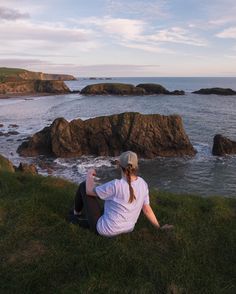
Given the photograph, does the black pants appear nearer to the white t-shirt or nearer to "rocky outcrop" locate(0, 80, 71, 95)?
the white t-shirt

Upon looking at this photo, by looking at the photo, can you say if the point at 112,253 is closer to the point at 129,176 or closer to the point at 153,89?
the point at 129,176

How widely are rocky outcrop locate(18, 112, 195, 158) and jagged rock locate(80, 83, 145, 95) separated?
253ft

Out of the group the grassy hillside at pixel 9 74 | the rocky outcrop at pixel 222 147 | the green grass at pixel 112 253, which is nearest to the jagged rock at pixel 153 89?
the grassy hillside at pixel 9 74

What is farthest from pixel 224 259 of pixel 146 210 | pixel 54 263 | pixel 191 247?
pixel 54 263

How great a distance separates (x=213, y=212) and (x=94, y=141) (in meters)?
27.4

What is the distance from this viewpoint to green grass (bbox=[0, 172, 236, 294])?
19.0ft

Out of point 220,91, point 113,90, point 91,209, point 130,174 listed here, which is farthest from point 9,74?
point 130,174

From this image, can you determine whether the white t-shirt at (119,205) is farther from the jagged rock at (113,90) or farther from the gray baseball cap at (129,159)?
the jagged rock at (113,90)

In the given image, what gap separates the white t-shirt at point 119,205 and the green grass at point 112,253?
0.66 feet

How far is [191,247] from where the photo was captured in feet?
23.7

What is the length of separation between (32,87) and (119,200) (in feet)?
415

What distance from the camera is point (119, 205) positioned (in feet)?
22.8

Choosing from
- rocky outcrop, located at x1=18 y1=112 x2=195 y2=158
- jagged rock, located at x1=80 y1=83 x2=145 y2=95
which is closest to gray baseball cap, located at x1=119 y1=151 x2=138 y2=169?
rocky outcrop, located at x1=18 y1=112 x2=195 y2=158

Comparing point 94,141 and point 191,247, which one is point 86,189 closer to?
point 191,247
